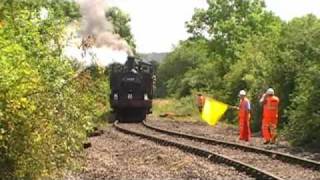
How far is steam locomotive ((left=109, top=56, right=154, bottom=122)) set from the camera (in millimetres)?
37406

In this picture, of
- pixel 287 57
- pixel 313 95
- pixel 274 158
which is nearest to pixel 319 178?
pixel 274 158

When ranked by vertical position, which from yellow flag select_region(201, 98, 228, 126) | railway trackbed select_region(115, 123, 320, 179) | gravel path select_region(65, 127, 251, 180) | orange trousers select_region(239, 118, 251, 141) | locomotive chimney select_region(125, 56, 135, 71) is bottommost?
gravel path select_region(65, 127, 251, 180)

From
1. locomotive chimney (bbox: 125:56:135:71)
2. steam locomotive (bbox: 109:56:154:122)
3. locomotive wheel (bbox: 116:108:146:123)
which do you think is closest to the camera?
locomotive chimney (bbox: 125:56:135:71)

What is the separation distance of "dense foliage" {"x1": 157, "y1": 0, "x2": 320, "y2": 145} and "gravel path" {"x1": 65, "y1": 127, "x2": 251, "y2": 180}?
490 centimetres

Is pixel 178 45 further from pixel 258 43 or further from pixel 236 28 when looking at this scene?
pixel 258 43

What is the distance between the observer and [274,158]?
16562mm

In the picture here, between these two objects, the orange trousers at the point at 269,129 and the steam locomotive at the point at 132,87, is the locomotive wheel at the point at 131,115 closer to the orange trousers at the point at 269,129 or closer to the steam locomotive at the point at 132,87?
the steam locomotive at the point at 132,87

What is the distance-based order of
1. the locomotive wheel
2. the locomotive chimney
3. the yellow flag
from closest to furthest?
the yellow flag
the locomotive chimney
the locomotive wheel

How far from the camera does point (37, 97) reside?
33.8 ft

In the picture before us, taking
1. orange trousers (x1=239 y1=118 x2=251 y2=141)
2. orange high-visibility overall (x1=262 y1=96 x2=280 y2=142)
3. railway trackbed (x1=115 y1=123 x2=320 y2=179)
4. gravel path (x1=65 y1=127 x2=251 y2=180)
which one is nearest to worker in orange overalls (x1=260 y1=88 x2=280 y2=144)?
orange high-visibility overall (x1=262 y1=96 x2=280 y2=142)

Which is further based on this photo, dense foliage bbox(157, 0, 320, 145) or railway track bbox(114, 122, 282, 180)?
dense foliage bbox(157, 0, 320, 145)

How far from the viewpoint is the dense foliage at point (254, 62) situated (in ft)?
73.8

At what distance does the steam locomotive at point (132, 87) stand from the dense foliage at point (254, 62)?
15.2 ft

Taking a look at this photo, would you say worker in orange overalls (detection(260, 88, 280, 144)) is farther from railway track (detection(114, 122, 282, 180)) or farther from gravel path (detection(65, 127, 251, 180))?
gravel path (detection(65, 127, 251, 180))
